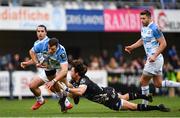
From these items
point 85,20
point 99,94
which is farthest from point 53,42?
point 85,20

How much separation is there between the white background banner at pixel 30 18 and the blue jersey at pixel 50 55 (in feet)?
46.4

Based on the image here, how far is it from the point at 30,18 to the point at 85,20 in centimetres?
289

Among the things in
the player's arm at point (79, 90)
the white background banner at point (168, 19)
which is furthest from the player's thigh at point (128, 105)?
the white background banner at point (168, 19)

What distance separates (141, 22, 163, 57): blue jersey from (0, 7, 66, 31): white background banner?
15119mm

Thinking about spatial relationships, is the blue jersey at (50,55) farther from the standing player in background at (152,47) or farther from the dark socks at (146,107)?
the dark socks at (146,107)

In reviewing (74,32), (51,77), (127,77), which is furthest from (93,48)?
(51,77)

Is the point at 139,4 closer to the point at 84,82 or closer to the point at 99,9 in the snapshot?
the point at 99,9

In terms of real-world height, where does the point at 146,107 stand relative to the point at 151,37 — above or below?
below

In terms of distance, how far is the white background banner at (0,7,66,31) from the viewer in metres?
30.8

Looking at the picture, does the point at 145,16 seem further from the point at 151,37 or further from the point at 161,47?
the point at 161,47

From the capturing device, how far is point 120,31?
34469 millimetres

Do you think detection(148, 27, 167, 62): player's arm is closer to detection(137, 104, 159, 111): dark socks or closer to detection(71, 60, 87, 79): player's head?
detection(137, 104, 159, 111): dark socks

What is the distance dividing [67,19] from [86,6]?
1.54 m

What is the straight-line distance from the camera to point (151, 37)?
1628 cm
